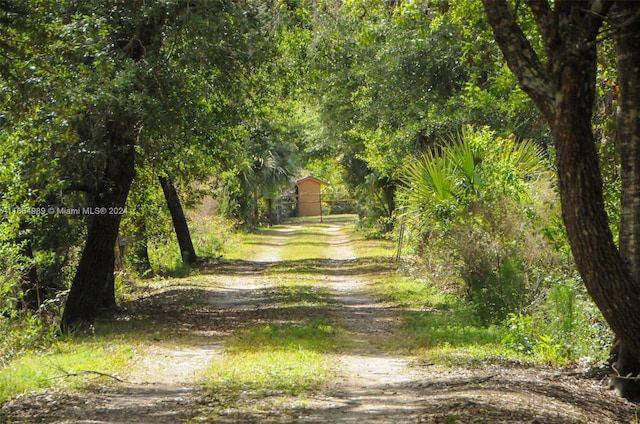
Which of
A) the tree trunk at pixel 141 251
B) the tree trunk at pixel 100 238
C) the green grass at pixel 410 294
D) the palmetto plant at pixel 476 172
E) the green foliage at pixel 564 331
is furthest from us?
the tree trunk at pixel 141 251

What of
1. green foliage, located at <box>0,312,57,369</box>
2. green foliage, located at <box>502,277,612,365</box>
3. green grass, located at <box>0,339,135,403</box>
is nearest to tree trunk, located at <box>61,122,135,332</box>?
green foliage, located at <box>0,312,57,369</box>

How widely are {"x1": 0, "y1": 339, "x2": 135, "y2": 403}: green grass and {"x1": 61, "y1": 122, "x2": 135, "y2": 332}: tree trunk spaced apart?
2.38 m

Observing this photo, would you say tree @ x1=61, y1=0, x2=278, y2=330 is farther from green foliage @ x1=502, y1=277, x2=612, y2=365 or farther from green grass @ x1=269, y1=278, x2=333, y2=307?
green foliage @ x1=502, y1=277, x2=612, y2=365

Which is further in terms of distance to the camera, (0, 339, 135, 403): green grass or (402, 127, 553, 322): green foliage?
(402, 127, 553, 322): green foliage

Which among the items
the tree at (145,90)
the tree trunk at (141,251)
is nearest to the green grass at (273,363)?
the tree at (145,90)

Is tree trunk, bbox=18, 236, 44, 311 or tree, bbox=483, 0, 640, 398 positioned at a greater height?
tree, bbox=483, 0, 640, 398

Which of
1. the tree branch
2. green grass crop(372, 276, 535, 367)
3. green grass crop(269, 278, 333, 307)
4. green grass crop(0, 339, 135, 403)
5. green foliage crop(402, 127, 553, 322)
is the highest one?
the tree branch

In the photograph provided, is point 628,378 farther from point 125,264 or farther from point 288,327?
point 125,264

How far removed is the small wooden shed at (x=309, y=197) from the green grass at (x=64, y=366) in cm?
6875

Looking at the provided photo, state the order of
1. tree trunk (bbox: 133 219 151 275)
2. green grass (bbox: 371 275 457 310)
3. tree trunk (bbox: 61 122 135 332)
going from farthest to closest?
tree trunk (bbox: 133 219 151 275) < green grass (bbox: 371 275 457 310) < tree trunk (bbox: 61 122 135 332)

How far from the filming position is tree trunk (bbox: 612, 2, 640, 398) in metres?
8.42

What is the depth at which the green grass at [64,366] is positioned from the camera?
10906 mm

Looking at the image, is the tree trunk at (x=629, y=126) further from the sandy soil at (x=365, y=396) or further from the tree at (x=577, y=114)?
the sandy soil at (x=365, y=396)

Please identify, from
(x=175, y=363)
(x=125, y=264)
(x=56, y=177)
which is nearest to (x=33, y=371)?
(x=175, y=363)
